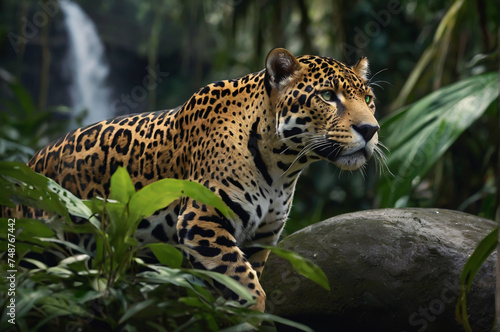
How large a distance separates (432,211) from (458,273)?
76 cm

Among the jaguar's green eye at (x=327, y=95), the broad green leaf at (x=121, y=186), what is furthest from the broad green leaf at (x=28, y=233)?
the jaguar's green eye at (x=327, y=95)

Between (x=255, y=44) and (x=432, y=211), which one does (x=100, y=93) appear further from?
(x=432, y=211)

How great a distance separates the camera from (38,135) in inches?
345

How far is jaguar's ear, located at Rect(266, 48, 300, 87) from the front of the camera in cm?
376

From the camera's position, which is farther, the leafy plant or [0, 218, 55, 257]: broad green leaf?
[0, 218, 55, 257]: broad green leaf

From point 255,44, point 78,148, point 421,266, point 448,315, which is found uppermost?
point 255,44

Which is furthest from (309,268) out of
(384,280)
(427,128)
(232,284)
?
(427,128)

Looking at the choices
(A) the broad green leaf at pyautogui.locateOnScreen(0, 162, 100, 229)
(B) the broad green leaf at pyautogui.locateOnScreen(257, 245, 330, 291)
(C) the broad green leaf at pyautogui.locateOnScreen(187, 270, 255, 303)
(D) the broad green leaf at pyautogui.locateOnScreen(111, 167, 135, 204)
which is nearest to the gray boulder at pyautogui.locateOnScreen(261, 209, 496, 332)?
(B) the broad green leaf at pyautogui.locateOnScreen(257, 245, 330, 291)

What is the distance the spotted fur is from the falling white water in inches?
588

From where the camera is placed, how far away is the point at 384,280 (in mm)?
4062

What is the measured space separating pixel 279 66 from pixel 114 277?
1.75m

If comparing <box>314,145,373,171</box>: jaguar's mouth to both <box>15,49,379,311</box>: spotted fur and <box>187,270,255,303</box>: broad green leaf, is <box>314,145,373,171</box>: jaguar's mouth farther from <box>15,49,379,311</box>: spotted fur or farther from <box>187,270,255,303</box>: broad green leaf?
<box>187,270,255,303</box>: broad green leaf

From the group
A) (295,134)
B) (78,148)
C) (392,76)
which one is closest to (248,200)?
(295,134)

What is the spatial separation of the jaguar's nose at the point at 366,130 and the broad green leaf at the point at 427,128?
2035 mm
